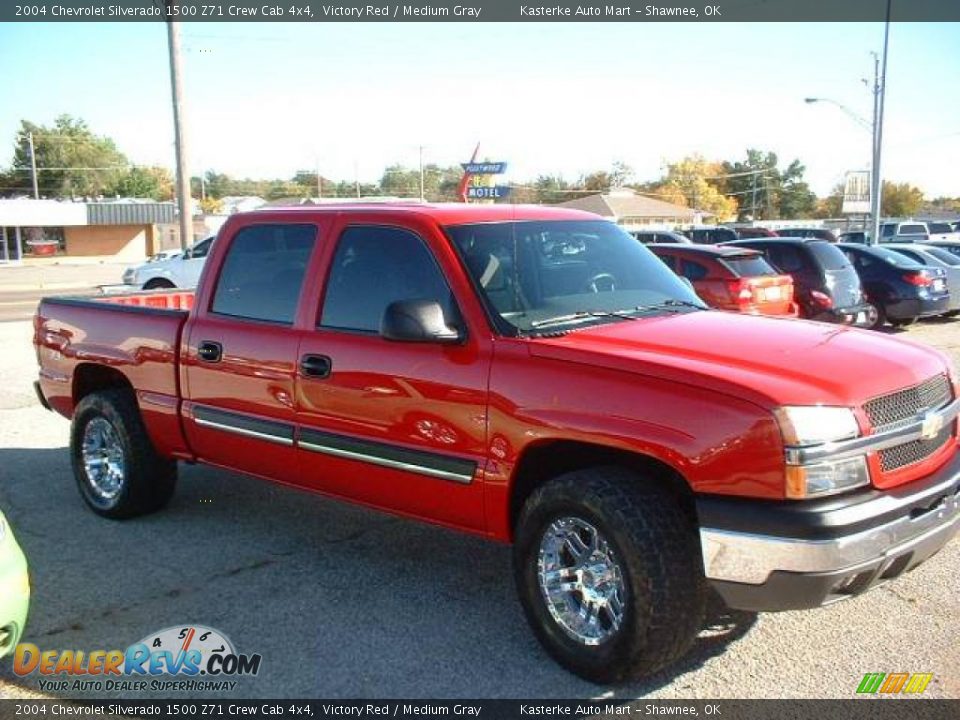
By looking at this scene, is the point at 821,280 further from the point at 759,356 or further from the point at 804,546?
the point at 804,546

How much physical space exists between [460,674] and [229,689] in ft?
3.11

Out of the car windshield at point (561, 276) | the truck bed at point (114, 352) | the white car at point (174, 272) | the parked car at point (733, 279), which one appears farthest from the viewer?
the white car at point (174, 272)

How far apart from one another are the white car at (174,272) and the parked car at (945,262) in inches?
577

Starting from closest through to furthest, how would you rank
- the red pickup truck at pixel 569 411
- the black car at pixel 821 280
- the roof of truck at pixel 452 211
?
the red pickup truck at pixel 569 411, the roof of truck at pixel 452 211, the black car at pixel 821 280

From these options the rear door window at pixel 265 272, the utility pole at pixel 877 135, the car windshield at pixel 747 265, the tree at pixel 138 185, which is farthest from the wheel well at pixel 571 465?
the tree at pixel 138 185

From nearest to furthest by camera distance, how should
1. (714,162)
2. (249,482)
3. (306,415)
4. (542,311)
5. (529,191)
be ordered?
(542,311) → (306,415) → (529,191) → (249,482) → (714,162)

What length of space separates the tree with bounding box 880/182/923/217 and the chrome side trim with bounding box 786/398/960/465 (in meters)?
121

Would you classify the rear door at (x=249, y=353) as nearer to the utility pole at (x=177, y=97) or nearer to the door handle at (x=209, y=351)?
the door handle at (x=209, y=351)

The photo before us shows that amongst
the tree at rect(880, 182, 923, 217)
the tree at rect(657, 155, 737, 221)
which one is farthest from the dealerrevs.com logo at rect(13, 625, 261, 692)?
the tree at rect(880, 182, 923, 217)

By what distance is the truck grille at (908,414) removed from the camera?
3332 mm

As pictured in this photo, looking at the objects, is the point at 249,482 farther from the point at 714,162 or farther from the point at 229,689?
the point at 714,162

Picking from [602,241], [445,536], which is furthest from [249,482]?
[602,241]

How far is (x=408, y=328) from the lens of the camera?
3.78 m

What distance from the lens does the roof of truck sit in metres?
4.35
